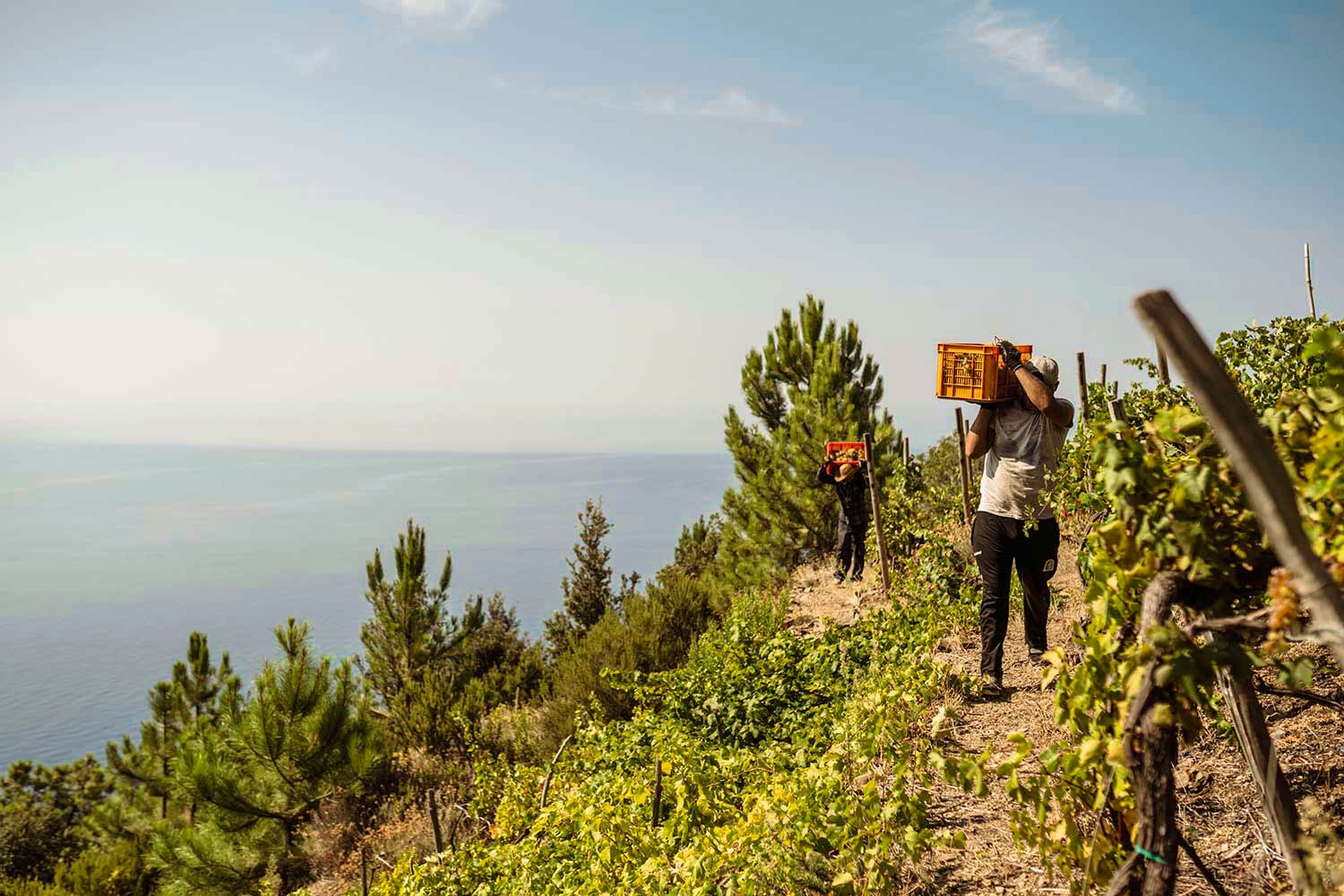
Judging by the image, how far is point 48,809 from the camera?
2123 cm

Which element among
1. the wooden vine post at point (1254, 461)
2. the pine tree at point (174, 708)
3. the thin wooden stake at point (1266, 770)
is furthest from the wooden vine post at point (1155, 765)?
the pine tree at point (174, 708)

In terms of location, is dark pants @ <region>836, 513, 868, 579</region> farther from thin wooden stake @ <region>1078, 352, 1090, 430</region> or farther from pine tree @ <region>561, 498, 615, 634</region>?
pine tree @ <region>561, 498, 615, 634</region>

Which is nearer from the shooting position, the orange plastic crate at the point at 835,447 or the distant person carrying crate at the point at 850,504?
the distant person carrying crate at the point at 850,504

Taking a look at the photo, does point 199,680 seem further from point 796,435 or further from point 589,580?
point 796,435

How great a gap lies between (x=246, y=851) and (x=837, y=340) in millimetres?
11780

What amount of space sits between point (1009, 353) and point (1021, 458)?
1.78ft

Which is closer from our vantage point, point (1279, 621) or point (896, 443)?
point (1279, 621)

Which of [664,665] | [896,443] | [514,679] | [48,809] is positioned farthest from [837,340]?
[48,809]

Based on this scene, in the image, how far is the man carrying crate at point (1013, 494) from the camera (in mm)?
3701

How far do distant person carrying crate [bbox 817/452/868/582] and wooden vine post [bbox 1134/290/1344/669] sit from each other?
8043 millimetres

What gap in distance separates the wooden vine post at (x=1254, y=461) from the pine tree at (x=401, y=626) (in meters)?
15.2

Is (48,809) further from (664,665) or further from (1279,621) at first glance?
(1279,621)

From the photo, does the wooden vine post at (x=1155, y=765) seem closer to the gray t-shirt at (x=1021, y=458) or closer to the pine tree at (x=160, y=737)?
the gray t-shirt at (x=1021, y=458)

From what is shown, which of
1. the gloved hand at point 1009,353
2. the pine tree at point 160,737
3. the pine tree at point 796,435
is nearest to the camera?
the gloved hand at point 1009,353
